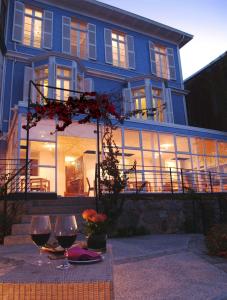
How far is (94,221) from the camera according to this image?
1925mm

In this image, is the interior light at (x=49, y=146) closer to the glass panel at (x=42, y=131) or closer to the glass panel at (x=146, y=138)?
the glass panel at (x=42, y=131)

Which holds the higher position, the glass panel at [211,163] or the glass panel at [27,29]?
the glass panel at [27,29]

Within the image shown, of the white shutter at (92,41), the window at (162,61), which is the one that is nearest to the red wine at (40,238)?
the white shutter at (92,41)

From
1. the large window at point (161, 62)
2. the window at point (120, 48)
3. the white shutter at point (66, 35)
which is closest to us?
the white shutter at point (66, 35)

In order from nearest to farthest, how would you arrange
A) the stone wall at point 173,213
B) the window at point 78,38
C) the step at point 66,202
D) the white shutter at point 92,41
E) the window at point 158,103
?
the step at point 66,202, the stone wall at point 173,213, the window at point 78,38, the window at point 158,103, the white shutter at point 92,41

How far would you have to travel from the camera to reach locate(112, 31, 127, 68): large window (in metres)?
15.7

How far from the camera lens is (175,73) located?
16891mm

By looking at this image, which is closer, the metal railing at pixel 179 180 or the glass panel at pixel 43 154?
the glass panel at pixel 43 154

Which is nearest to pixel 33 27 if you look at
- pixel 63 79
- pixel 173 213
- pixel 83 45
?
pixel 83 45

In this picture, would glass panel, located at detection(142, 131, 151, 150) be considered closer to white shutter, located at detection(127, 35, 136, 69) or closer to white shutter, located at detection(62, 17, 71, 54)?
white shutter, located at detection(127, 35, 136, 69)

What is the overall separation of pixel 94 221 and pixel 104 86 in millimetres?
13443

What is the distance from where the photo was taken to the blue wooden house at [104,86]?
11.9m

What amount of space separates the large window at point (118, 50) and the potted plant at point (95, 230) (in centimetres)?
1454

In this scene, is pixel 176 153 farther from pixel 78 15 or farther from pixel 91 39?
pixel 78 15
